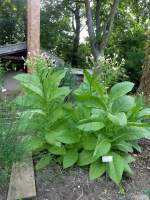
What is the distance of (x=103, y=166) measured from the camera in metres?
3.70

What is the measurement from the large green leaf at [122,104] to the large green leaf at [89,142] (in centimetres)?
34

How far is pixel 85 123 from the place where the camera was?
3641mm

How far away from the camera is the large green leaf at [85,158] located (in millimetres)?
3705

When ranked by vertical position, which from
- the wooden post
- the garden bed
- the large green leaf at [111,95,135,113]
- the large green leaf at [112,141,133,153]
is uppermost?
the wooden post

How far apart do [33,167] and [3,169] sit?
43 centimetres

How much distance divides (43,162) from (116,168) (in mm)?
733

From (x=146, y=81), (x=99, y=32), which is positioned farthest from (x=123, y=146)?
(x=99, y=32)

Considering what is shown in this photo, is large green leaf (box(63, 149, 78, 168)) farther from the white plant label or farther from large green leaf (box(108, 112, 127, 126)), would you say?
large green leaf (box(108, 112, 127, 126))

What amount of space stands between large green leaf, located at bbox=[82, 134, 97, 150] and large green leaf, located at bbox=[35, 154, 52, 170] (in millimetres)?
382

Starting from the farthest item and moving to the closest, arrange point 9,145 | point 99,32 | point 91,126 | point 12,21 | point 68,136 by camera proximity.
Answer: point 99,32
point 12,21
point 68,136
point 91,126
point 9,145

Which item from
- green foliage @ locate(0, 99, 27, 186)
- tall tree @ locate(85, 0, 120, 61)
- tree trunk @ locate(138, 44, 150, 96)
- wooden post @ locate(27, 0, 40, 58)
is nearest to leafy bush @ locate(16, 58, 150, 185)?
green foliage @ locate(0, 99, 27, 186)

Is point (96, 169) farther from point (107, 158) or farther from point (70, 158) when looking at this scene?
point (70, 158)

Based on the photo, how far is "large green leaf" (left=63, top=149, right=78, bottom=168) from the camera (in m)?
3.72

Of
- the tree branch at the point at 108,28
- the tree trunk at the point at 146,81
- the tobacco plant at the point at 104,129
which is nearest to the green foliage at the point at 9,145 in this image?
the tobacco plant at the point at 104,129
